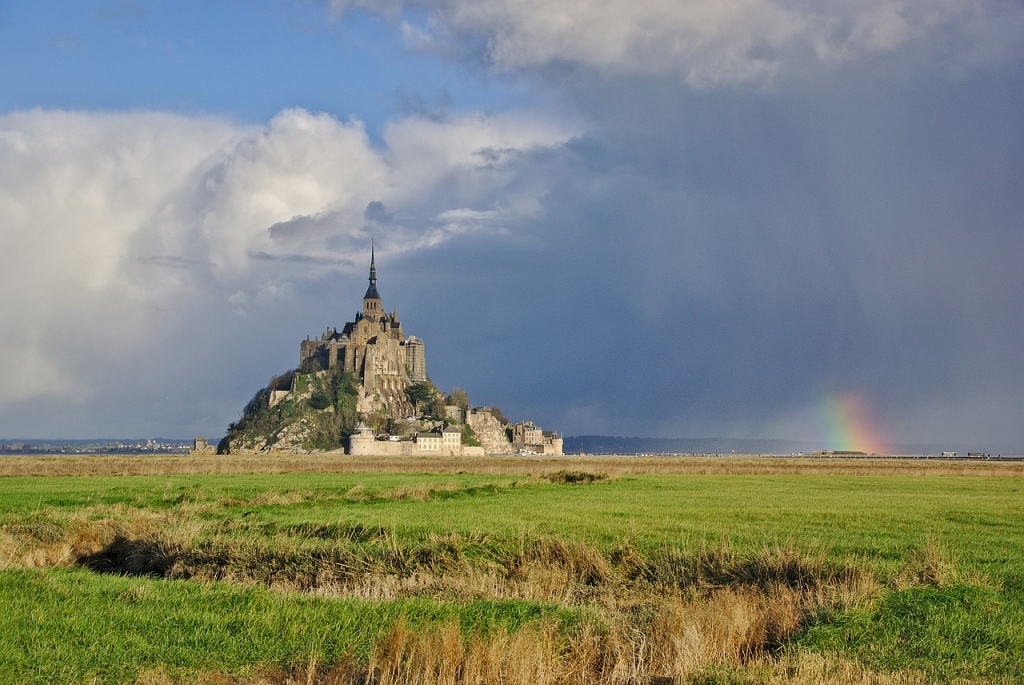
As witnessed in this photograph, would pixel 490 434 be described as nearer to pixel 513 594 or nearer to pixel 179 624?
pixel 513 594

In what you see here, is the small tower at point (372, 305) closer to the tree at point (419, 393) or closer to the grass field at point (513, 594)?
the tree at point (419, 393)

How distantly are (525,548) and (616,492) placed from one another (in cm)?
1738

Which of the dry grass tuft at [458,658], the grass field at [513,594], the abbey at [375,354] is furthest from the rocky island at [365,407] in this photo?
the dry grass tuft at [458,658]

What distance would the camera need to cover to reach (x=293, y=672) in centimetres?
1006

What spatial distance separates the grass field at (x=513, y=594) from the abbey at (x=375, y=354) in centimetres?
13631

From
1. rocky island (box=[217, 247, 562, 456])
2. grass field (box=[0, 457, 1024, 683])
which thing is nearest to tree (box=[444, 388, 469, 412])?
rocky island (box=[217, 247, 562, 456])

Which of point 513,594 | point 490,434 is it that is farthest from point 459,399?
point 513,594

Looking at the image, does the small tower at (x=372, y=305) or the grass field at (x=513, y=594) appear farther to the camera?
the small tower at (x=372, y=305)

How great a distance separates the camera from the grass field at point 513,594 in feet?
33.6

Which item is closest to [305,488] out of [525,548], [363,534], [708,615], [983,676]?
[363,534]

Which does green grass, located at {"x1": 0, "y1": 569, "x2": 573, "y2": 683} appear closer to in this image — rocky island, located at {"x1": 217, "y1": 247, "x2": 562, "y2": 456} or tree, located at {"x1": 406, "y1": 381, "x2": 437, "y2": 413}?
rocky island, located at {"x1": 217, "y1": 247, "x2": 562, "y2": 456}

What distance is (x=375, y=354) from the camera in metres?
165

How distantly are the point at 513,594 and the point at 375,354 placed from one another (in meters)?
152

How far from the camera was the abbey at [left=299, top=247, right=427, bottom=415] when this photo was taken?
536ft
